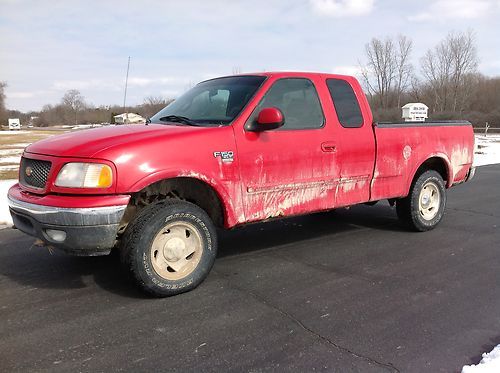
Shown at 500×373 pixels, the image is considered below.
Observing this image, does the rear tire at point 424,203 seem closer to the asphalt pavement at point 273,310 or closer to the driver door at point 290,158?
the asphalt pavement at point 273,310

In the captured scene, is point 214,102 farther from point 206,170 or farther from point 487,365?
point 487,365

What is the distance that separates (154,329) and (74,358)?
590mm

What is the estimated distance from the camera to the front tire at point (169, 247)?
3754 mm

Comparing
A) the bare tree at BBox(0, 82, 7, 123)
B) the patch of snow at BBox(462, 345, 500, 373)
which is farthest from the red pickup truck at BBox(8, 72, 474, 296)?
the bare tree at BBox(0, 82, 7, 123)

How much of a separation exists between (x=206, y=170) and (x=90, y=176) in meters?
0.97

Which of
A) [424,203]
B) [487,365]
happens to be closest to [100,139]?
[487,365]

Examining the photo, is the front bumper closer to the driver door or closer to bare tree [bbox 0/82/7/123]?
the driver door

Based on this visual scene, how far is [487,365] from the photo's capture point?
2.80 m

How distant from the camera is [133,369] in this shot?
284 cm

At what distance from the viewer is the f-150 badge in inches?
161

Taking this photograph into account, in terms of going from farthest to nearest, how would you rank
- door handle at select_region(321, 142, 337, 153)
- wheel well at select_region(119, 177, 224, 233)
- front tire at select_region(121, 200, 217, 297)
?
door handle at select_region(321, 142, 337, 153) < wheel well at select_region(119, 177, 224, 233) < front tire at select_region(121, 200, 217, 297)

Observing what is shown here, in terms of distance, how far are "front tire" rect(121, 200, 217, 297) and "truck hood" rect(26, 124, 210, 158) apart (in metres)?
0.60

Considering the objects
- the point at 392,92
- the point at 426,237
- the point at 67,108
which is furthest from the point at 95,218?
the point at 67,108

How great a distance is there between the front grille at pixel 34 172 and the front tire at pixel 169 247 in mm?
804
